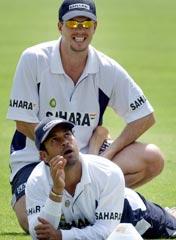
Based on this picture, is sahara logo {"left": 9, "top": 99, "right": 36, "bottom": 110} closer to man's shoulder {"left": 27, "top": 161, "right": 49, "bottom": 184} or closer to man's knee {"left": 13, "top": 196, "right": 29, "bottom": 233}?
man's knee {"left": 13, "top": 196, "right": 29, "bottom": 233}

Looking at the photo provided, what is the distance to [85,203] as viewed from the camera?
650 cm

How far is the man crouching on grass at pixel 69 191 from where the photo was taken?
246 inches

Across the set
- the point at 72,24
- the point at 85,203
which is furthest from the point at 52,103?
the point at 85,203

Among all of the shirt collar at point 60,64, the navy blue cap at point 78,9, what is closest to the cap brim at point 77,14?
the navy blue cap at point 78,9

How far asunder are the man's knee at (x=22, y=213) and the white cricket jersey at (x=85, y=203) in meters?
0.83

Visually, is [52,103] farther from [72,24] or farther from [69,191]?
[69,191]

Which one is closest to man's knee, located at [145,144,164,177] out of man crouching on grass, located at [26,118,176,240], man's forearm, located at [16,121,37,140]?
man's forearm, located at [16,121,37,140]

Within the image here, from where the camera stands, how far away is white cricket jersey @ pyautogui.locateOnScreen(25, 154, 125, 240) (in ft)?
20.7

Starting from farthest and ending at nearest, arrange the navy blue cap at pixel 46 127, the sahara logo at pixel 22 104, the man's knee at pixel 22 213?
the sahara logo at pixel 22 104 → the man's knee at pixel 22 213 → the navy blue cap at pixel 46 127

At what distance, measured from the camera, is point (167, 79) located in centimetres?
1612

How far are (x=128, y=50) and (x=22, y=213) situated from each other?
12363 mm

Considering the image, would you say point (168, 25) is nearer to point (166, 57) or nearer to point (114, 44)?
point (114, 44)

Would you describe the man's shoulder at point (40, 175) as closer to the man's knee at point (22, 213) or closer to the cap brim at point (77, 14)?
the man's knee at point (22, 213)

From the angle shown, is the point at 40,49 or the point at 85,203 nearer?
the point at 85,203
